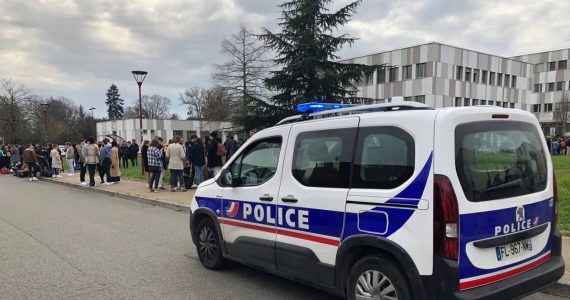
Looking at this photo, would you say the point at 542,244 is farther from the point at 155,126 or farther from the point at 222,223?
the point at 155,126

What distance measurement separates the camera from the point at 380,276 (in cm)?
346

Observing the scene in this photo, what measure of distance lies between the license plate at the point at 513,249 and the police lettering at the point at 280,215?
5.33 feet

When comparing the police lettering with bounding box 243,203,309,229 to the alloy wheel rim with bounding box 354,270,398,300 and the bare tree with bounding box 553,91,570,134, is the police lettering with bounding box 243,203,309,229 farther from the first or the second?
the bare tree with bounding box 553,91,570,134

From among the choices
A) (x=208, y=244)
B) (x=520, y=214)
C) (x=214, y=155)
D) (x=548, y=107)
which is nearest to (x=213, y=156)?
(x=214, y=155)

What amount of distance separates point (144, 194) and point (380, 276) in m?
10.7

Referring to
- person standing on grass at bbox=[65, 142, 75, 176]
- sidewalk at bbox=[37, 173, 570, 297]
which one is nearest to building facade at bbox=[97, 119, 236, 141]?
person standing on grass at bbox=[65, 142, 75, 176]

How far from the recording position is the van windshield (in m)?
3.20

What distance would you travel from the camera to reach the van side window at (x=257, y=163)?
4.61 m

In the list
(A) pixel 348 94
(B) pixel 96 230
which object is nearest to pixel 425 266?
(B) pixel 96 230

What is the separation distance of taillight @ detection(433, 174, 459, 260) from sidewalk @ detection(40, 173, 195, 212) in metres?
8.02

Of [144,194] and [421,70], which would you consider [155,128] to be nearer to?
[421,70]

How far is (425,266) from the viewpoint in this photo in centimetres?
315

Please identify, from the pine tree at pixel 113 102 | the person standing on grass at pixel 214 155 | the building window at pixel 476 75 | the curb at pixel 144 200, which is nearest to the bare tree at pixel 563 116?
the building window at pixel 476 75

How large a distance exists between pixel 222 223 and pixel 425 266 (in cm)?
273
